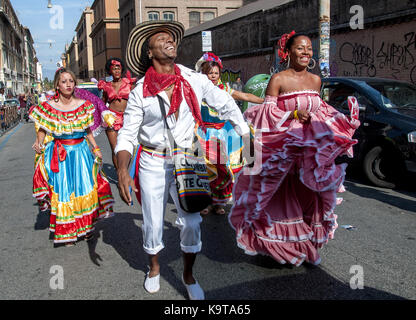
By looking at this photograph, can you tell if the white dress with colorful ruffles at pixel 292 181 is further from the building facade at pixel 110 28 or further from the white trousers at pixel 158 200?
the building facade at pixel 110 28

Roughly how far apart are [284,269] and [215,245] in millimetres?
897

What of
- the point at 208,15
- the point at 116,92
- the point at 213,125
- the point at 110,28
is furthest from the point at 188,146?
the point at 110,28

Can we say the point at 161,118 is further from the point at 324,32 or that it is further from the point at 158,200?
the point at 324,32

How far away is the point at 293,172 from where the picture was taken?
11.6ft

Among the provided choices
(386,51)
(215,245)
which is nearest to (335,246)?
(215,245)

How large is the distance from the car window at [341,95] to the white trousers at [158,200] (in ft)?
15.9

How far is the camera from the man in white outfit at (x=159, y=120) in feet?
9.78

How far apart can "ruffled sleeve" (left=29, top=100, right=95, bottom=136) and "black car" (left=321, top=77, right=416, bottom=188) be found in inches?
164

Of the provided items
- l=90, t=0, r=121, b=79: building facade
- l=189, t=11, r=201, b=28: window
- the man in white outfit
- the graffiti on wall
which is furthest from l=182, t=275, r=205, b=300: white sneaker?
l=90, t=0, r=121, b=79: building facade

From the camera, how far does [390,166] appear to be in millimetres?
6824

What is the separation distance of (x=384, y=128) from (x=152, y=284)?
4.93m

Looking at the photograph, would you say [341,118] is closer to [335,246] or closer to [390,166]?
[335,246]

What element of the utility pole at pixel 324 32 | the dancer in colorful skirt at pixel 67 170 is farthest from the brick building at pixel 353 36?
the dancer in colorful skirt at pixel 67 170
